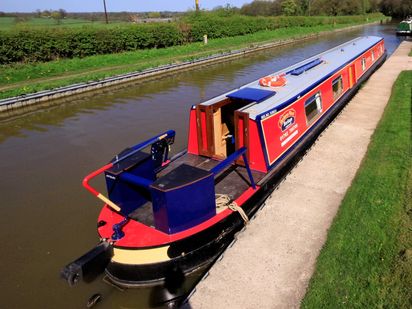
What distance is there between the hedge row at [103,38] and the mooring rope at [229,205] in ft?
54.7

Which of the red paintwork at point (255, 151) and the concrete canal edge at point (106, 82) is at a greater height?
the concrete canal edge at point (106, 82)

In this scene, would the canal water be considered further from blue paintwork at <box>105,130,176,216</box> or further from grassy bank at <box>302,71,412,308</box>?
grassy bank at <box>302,71,412,308</box>

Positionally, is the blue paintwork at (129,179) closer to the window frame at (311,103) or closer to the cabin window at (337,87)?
the window frame at (311,103)

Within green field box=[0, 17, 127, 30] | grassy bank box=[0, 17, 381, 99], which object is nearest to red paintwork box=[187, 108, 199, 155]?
grassy bank box=[0, 17, 381, 99]

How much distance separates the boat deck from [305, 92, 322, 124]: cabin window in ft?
8.62

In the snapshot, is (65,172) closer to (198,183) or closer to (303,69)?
(198,183)

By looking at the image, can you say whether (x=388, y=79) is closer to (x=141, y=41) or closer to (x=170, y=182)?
(x=170, y=182)

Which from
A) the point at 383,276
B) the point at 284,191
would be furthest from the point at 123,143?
the point at 383,276

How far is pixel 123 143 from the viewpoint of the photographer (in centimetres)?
1010

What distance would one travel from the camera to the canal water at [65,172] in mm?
5020

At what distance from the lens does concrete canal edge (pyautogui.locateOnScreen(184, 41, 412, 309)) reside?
436 centimetres

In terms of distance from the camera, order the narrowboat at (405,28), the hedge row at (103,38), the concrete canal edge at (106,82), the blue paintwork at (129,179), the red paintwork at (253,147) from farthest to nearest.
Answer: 1. the narrowboat at (405,28)
2. the hedge row at (103,38)
3. the concrete canal edge at (106,82)
4. the blue paintwork at (129,179)
5. the red paintwork at (253,147)

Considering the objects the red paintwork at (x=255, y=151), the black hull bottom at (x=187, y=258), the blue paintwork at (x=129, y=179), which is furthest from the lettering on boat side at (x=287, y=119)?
the blue paintwork at (x=129, y=179)

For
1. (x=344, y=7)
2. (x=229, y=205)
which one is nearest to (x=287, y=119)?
(x=229, y=205)
